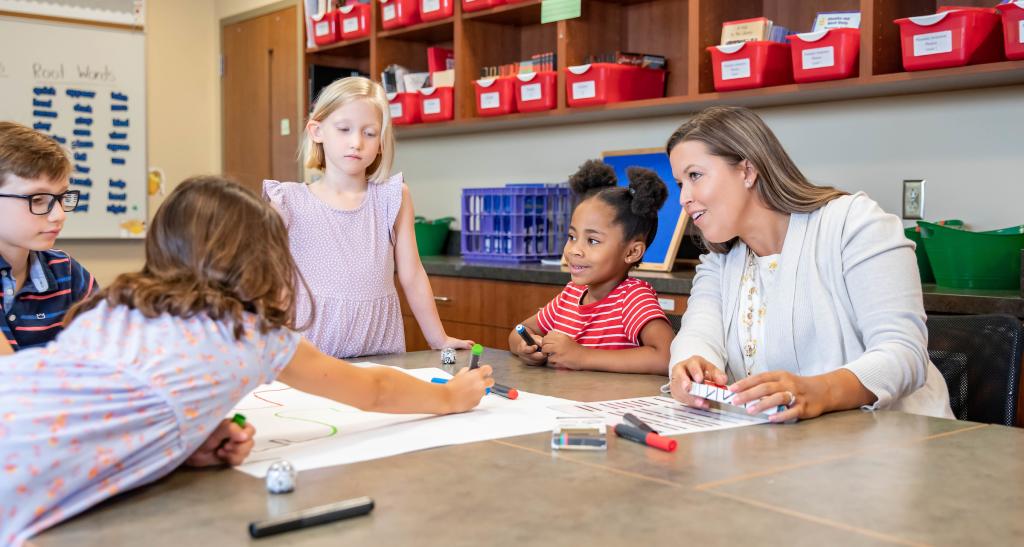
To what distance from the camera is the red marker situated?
42.4 inches

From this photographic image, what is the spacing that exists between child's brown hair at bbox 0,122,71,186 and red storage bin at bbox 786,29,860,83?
1845mm

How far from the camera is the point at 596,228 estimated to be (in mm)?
1949

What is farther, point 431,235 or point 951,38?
point 431,235

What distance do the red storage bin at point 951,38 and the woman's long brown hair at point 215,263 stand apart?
6.17 feet

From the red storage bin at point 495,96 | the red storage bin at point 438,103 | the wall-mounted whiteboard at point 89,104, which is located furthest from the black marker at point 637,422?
the wall-mounted whiteboard at point 89,104

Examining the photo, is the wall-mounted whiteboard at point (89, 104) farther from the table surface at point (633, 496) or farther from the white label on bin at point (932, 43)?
the table surface at point (633, 496)

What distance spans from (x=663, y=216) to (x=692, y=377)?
1823 millimetres

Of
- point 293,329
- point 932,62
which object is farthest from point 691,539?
point 932,62

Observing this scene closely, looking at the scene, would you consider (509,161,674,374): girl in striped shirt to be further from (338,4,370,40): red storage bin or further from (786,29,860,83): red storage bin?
(338,4,370,40): red storage bin

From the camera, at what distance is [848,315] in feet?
5.00

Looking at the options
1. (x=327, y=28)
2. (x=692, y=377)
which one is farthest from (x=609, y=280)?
(x=327, y=28)

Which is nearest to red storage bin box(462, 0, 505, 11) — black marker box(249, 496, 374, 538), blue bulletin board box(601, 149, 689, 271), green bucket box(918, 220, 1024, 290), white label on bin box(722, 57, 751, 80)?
blue bulletin board box(601, 149, 689, 271)

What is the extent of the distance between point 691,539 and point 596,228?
47.7 inches

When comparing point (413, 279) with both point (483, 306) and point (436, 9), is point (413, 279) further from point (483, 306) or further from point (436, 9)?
point (436, 9)
